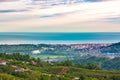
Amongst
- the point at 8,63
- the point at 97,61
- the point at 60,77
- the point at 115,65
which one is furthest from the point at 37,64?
the point at 97,61

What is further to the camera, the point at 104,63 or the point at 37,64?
the point at 104,63

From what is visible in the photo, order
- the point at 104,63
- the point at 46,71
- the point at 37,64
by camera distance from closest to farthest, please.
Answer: the point at 46,71
the point at 37,64
the point at 104,63

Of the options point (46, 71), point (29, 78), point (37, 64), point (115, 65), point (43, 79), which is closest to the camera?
point (43, 79)

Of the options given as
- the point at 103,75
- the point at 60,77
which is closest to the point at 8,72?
the point at 60,77

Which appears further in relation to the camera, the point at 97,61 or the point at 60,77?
the point at 97,61

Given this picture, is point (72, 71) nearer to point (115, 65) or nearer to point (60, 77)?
point (60, 77)

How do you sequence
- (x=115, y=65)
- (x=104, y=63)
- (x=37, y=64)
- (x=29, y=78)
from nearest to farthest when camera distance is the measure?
(x=29, y=78) → (x=37, y=64) → (x=115, y=65) → (x=104, y=63)

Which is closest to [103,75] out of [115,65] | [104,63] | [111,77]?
[111,77]

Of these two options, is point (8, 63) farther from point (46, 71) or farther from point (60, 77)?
point (60, 77)

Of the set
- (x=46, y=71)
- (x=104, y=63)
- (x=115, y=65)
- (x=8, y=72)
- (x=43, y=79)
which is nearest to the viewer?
(x=43, y=79)
